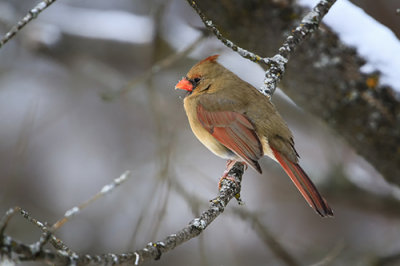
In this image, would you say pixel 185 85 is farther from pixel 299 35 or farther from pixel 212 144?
pixel 299 35

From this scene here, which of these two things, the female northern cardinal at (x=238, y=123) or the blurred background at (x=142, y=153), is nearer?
the female northern cardinal at (x=238, y=123)

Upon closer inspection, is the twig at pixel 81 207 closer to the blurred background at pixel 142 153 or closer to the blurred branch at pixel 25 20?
the blurred branch at pixel 25 20

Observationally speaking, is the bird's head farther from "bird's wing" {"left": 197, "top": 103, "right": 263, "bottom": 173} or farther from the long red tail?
the long red tail

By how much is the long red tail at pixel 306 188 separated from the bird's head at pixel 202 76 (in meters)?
0.94

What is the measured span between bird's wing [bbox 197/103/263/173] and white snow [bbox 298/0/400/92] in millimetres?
948

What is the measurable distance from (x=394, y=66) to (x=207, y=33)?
151 cm

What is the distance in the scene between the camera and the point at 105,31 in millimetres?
5762

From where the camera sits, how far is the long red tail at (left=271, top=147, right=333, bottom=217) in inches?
113

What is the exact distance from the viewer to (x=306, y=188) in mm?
3006

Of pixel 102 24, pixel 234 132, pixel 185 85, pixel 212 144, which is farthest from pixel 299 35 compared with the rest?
pixel 102 24

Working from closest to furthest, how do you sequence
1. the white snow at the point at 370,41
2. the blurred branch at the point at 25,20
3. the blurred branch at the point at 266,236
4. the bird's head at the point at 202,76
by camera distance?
the blurred branch at the point at 25,20
the white snow at the point at 370,41
the blurred branch at the point at 266,236
the bird's head at the point at 202,76

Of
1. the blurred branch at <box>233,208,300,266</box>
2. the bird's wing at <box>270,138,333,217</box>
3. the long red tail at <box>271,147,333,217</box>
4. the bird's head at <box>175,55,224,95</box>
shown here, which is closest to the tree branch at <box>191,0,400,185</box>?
the bird's head at <box>175,55,224,95</box>

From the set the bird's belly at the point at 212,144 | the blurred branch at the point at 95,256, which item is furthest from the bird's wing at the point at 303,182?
the blurred branch at the point at 95,256

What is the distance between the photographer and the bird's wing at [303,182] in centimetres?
289
